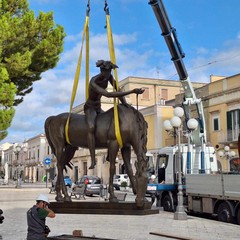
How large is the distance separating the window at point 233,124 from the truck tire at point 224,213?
17994 millimetres

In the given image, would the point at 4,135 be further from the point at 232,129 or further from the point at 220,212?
the point at 232,129

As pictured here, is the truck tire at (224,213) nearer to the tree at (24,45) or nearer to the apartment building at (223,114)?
the tree at (24,45)

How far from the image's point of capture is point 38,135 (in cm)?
8312

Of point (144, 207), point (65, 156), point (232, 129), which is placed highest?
point (232, 129)

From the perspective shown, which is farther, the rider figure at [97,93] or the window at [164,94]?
the window at [164,94]

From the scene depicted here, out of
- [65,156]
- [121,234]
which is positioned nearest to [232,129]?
[121,234]

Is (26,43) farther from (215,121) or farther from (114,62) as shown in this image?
(215,121)

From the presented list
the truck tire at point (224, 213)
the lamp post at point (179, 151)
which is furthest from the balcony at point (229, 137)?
the truck tire at point (224, 213)

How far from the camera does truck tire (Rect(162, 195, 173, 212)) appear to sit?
18.4 m

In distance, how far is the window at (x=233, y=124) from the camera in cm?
3300

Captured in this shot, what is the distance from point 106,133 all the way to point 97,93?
2.22 ft

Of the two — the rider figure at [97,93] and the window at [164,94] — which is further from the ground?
the window at [164,94]

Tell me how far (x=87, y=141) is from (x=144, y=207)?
142 centimetres

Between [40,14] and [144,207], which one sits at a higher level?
[40,14]
